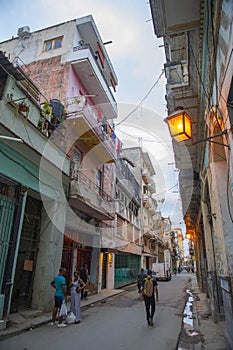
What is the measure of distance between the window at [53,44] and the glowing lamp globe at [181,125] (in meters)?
12.0

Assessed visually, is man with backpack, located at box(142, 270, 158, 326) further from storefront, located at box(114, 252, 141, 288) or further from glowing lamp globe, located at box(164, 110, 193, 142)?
storefront, located at box(114, 252, 141, 288)

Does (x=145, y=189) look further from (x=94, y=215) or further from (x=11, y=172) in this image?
(x=11, y=172)

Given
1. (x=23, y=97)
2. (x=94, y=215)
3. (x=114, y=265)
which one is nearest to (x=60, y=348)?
(x=23, y=97)

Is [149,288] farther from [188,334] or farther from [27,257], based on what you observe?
[27,257]

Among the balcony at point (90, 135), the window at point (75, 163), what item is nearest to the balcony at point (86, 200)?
the window at point (75, 163)

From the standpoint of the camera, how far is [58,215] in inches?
391

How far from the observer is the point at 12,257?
704cm

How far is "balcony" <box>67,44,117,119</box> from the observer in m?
12.8

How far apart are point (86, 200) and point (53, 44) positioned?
9993 millimetres

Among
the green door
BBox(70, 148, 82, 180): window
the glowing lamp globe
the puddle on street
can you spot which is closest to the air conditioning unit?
BBox(70, 148, 82, 180): window

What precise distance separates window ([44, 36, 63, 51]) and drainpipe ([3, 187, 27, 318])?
10418mm

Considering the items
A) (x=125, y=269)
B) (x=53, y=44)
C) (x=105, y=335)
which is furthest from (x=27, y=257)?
(x=125, y=269)

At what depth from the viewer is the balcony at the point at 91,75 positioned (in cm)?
1277

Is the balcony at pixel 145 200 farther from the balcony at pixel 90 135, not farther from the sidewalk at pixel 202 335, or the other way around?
the sidewalk at pixel 202 335
